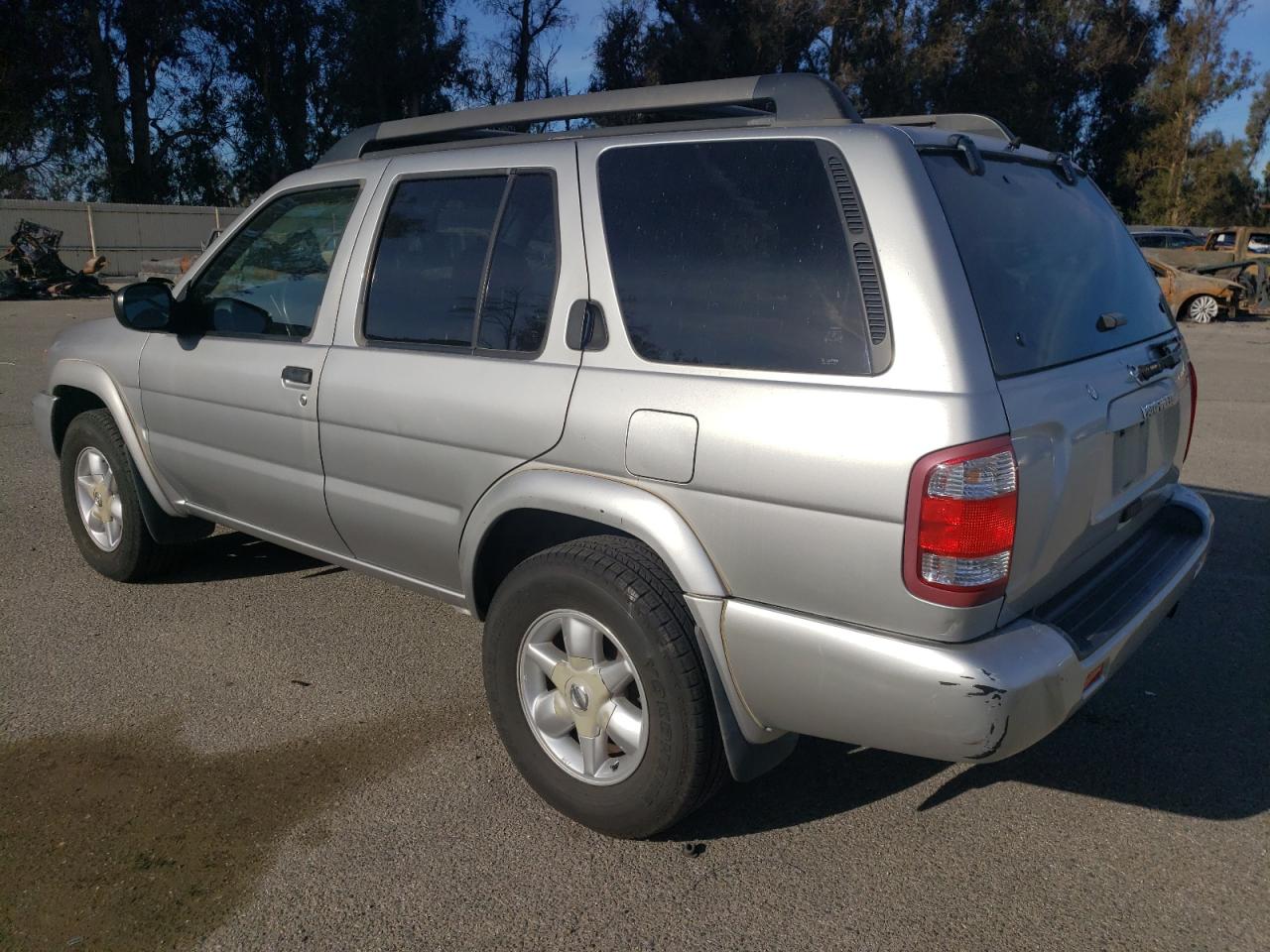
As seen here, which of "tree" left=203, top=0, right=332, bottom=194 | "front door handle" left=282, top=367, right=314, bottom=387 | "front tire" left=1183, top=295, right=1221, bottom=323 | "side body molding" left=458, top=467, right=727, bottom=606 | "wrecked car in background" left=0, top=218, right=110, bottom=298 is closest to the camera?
"side body molding" left=458, top=467, right=727, bottom=606

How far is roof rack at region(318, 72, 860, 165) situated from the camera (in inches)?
113

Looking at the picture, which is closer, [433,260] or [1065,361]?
[1065,361]

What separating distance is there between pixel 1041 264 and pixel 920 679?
127 centimetres

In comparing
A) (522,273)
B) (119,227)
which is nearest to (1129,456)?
(522,273)

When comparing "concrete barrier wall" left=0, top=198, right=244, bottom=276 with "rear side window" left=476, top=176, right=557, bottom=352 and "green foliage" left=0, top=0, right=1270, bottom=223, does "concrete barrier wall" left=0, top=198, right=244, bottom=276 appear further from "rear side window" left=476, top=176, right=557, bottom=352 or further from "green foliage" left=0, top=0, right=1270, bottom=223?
"rear side window" left=476, top=176, right=557, bottom=352

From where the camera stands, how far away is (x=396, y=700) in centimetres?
401

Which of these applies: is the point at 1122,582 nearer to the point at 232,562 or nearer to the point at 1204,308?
the point at 232,562

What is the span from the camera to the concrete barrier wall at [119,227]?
2858 cm

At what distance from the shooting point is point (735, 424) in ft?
8.79

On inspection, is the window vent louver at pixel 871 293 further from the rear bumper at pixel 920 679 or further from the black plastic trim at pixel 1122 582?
the black plastic trim at pixel 1122 582

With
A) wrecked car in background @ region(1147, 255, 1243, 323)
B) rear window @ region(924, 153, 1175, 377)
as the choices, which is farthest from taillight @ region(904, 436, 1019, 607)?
wrecked car in background @ region(1147, 255, 1243, 323)

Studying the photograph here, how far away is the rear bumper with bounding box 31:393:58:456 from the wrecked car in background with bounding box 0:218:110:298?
20.3 metres

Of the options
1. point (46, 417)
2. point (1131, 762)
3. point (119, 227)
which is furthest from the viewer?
point (119, 227)

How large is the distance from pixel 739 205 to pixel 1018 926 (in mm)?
2002
